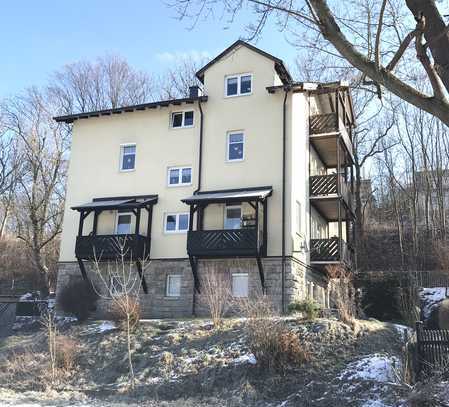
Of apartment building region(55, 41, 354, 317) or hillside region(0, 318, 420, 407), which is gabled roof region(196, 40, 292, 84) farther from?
hillside region(0, 318, 420, 407)

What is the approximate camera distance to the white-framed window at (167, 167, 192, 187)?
2600cm

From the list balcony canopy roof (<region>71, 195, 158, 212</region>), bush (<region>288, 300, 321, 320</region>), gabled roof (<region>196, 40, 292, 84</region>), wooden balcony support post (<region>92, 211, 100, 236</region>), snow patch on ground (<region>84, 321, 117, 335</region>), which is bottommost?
snow patch on ground (<region>84, 321, 117, 335</region>)

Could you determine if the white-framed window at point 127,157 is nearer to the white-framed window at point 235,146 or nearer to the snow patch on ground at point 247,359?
the white-framed window at point 235,146

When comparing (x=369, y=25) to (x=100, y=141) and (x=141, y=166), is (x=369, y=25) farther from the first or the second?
(x=100, y=141)

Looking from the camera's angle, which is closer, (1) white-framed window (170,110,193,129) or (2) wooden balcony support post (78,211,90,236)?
(2) wooden balcony support post (78,211,90,236)

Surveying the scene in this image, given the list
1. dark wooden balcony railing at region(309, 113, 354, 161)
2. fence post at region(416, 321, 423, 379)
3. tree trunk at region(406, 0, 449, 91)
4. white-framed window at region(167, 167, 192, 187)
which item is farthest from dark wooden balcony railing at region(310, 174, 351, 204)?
tree trunk at region(406, 0, 449, 91)

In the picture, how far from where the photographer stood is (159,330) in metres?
19.5

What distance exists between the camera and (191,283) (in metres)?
24.4

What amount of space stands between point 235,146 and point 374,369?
14.4m

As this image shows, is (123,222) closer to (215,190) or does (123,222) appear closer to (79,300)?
(79,300)

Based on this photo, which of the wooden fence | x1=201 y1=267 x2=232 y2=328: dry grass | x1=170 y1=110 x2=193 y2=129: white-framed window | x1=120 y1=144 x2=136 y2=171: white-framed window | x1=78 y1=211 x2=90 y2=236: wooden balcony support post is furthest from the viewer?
x1=120 y1=144 x2=136 y2=171: white-framed window

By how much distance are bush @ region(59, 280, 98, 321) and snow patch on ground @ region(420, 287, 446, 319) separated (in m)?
16.1

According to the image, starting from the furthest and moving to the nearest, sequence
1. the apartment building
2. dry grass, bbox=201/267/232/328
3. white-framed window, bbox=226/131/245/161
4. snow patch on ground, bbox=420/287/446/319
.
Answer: snow patch on ground, bbox=420/287/446/319
white-framed window, bbox=226/131/245/161
the apartment building
dry grass, bbox=201/267/232/328

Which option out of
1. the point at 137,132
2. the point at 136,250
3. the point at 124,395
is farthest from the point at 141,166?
the point at 124,395
